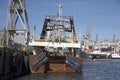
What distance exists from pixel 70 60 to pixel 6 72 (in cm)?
978

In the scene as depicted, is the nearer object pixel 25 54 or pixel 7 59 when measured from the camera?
pixel 7 59

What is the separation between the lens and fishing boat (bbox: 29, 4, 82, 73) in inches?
1596

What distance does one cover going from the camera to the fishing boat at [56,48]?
4053cm

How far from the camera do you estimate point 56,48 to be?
4481 cm

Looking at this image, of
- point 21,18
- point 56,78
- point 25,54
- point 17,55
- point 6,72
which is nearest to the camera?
point 6,72

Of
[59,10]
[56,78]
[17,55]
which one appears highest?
[59,10]

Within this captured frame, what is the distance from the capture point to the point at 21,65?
41.7m

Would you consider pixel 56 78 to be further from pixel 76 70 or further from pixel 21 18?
pixel 21 18

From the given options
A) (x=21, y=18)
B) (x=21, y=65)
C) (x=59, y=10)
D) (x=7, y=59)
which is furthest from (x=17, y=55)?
(x=21, y=18)

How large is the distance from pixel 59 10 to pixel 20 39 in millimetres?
20518

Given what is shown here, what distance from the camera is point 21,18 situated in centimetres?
6303

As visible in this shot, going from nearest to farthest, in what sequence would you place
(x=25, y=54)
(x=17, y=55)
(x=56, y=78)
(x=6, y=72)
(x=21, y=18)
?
1. (x=6, y=72)
2. (x=56, y=78)
3. (x=17, y=55)
4. (x=25, y=54)
5. (x=21, y=18)

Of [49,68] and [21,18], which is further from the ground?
[21,18]

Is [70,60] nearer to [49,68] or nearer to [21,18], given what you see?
[49,68]
